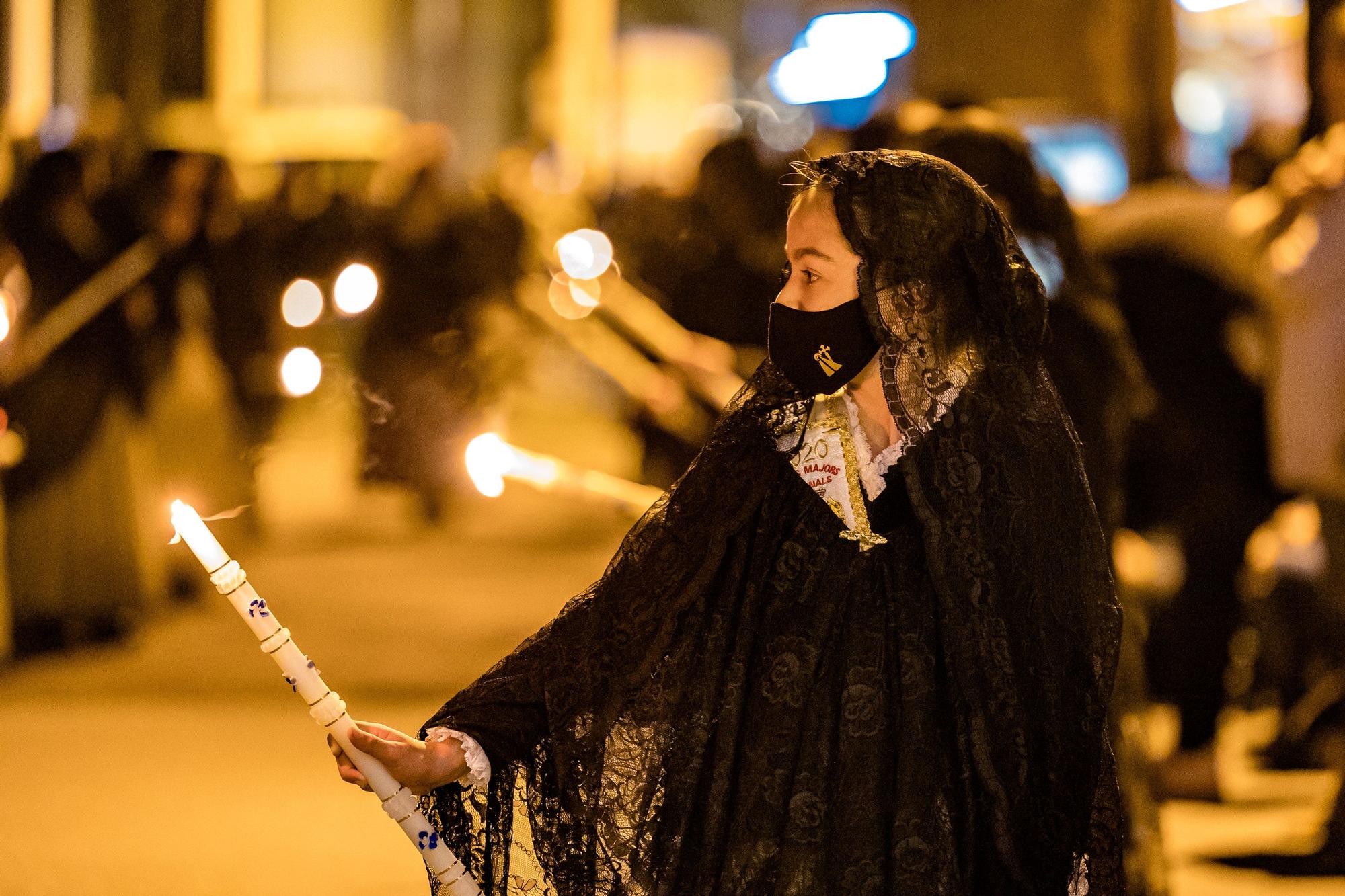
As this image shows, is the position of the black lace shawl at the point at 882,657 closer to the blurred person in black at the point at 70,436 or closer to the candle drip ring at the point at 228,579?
the candle drip ring at the point at 228,579

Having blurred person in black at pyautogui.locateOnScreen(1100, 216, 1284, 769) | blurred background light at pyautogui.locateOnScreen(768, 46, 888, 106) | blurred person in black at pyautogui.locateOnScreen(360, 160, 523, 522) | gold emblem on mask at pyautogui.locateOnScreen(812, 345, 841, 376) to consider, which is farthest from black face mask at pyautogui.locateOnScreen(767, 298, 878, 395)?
blurred background light at pyautogui.locateOnScreen(768, 46, 888, 106)

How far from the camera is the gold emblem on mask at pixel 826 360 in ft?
8.63

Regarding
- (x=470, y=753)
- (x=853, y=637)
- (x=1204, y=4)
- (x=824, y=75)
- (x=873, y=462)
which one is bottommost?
(x=470, y=753)

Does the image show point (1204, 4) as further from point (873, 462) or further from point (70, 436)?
point (873, 462)

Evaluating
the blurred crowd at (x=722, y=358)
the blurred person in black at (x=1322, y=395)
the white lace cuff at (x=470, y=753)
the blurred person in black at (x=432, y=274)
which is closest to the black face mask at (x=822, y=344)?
the blurred crowd at (x=722, y=358)

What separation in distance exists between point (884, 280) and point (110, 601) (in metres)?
6.71

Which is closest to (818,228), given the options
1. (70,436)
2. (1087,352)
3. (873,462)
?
(873,462)

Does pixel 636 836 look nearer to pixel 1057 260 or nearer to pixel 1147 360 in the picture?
pixel 1057 260

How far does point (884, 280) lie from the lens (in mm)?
2541

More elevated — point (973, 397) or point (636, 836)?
point (973, 397)

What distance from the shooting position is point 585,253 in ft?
33.1

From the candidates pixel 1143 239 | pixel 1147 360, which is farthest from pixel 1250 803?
pixel 1143 239

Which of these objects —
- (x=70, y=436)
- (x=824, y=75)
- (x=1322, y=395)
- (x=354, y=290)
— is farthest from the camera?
(x=824, y=75)

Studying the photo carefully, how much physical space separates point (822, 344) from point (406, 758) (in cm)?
88
